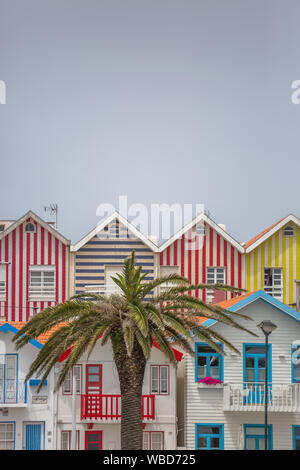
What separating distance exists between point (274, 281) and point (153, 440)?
1307 centimetres

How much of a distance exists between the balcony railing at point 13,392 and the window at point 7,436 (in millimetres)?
1073

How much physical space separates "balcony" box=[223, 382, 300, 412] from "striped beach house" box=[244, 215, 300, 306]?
983 centimetres

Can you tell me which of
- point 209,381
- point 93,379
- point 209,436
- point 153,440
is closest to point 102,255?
point 93,379

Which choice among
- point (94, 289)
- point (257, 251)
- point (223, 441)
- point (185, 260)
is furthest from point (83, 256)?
point (223, 441)

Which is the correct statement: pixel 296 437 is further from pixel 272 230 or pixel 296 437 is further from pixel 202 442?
pixel 272 230

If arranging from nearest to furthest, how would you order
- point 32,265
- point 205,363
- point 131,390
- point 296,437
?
point 131,390 → point 296,437 → point 205,363 → point 32,265

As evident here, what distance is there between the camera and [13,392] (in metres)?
39.3

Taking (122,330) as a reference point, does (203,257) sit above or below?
above

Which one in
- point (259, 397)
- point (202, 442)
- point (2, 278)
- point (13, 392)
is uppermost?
point (2, 278)

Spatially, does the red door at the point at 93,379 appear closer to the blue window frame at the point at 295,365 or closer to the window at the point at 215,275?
the blue window frame at the point at 295,365

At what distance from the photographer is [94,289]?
1838 inches

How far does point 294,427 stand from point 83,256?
14.2 meters

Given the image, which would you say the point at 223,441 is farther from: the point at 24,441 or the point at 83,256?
the point at 83,256

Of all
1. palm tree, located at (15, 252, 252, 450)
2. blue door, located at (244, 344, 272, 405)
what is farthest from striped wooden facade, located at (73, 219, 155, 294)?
palm tree, located at (15, 252, 252, 450)
